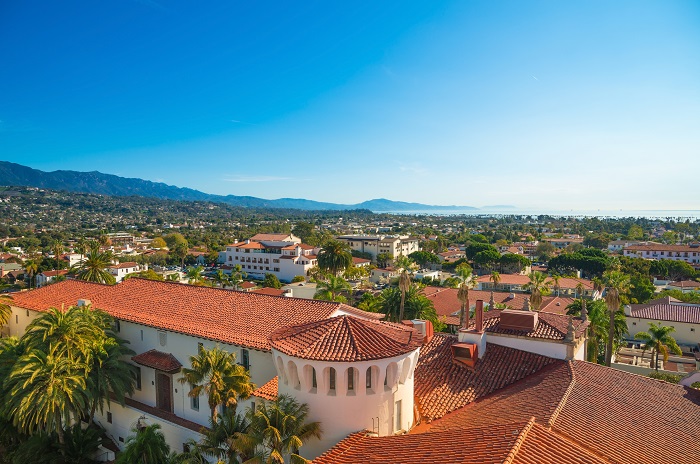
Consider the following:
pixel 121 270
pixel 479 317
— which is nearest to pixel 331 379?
pixel 479 317

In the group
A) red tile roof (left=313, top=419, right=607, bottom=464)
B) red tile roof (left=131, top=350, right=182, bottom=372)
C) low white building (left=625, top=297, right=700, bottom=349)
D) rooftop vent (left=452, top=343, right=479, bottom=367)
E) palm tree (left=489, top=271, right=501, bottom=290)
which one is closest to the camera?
red tile roof (left=313, top=419, right=607, bottom=464)

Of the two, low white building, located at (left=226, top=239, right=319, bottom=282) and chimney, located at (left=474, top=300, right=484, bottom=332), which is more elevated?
chimney, located at (left=474, top=300, right=484, bottom=332)

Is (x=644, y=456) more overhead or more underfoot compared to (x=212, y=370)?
more underfoot

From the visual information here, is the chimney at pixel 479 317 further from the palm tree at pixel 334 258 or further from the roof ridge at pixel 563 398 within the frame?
the palm tree at pixel 334 258

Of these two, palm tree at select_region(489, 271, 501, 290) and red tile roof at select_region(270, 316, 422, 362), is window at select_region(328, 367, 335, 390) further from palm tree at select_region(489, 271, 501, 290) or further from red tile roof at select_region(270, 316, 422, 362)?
palm tree at select_region(489, 271, 501, 290)

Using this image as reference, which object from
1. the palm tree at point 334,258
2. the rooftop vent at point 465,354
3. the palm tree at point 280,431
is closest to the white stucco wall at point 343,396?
the palm tree at point 280,431

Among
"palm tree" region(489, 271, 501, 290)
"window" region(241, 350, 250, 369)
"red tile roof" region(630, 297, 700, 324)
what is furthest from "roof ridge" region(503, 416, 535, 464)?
"palm tree" region(489, 271, 501, 290)

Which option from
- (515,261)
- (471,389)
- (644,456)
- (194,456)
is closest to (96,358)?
(194,456)

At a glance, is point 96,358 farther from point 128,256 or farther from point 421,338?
point 128,256
